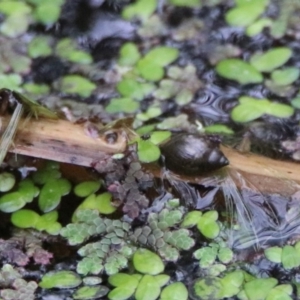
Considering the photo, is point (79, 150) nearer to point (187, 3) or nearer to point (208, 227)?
point (208, 227)

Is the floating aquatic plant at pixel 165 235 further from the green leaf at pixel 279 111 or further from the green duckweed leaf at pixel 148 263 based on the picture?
the green leaf at pixel 279 111

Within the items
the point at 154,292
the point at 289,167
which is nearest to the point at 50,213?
the point at 154,292

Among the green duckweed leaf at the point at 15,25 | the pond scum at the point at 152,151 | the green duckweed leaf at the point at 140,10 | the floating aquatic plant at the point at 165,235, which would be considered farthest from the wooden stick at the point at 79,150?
the green duckweed leaf at the point at 140,10

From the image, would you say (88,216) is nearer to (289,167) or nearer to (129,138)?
(129,138)

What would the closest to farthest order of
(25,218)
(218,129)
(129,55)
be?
(25,218) < (218,129) < (129,55)

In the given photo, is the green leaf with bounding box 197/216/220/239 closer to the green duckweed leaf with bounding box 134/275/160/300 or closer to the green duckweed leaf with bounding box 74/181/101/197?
the green duckweed leaf with bounding box 134/275/160/300

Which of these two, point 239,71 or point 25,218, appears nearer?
point 25,218

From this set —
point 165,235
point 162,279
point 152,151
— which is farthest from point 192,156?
point 162,279
